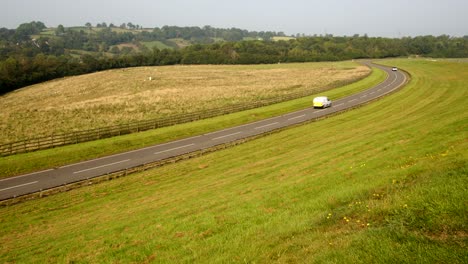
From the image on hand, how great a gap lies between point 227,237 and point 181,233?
234cm

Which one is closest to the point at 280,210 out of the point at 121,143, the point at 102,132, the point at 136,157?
the point at 136,157

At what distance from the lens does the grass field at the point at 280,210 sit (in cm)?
913

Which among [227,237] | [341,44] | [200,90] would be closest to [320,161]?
[227,237]

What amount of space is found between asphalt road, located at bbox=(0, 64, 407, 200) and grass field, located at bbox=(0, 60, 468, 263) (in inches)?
113

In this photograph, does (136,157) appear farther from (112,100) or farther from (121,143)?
(112,100)

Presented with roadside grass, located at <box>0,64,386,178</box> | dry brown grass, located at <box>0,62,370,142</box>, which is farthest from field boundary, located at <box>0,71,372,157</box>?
dry brown grass, located at <box>0,62,370,142</box>

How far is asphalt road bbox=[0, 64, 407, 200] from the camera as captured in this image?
25625mm

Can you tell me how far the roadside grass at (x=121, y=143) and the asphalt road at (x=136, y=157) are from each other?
1.38 metres

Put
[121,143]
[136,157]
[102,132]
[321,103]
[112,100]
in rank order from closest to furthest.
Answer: [136,157], [121,143], [102,132], [321,103], [112,100]

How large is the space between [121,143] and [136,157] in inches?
189

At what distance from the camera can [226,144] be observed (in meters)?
33.3

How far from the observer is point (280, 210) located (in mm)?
14109

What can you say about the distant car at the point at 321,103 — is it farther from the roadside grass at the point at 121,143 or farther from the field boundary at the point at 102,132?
the field boundary at the point at 102,132

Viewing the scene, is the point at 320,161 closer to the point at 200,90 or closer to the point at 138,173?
the point at 138,173
